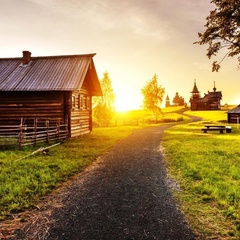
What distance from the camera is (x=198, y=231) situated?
5.00 m

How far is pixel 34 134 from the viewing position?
16.2m

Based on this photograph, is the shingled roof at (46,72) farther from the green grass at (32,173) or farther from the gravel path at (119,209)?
the gravel path at (119,209)

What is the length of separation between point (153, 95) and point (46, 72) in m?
35.9

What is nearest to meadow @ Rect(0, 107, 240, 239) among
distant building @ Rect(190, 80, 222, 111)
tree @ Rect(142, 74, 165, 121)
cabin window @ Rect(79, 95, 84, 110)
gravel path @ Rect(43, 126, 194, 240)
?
gravel path @ Rect(43, 126, 194, 240)

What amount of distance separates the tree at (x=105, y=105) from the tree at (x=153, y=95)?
10807 millimetres

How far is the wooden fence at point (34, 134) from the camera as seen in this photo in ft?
49.4

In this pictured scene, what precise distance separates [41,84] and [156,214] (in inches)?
668

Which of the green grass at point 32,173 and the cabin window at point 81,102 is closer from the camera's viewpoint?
the green grass at point 32,173

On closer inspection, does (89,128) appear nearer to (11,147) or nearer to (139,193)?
(11,147)

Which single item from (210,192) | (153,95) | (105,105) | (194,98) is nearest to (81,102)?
(210,192)

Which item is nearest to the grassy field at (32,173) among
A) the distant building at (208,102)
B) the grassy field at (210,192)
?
the grassy field at (210,192)

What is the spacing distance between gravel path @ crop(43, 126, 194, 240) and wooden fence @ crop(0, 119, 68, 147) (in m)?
7.03

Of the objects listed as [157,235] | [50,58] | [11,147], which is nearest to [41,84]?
[50,58]

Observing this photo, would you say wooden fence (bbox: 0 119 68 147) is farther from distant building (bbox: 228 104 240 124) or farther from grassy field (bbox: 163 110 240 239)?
distant building (bbox: 228 104 240 124)
